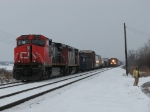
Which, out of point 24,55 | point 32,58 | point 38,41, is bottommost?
point 32,58

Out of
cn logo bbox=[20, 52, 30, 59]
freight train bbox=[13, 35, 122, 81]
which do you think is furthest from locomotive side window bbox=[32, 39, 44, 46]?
cn logo bbox=[20, 52, 30, 59]

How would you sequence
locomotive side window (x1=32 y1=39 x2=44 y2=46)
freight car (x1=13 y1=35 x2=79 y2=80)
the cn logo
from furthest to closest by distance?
locomotive side window (x1=32 y1=39 x2=44 y2=46)
the cn logo
freight car (x1=13 y1=35 x2=79 y2=80)

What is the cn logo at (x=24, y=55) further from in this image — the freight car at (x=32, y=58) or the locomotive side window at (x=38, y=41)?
the locomotive side window at (x=38, y=41)

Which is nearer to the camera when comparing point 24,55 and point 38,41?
point 24,55

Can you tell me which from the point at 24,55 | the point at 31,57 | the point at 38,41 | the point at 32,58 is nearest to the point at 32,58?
the point at 32,58

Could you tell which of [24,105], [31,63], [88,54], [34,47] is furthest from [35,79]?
[88,54]

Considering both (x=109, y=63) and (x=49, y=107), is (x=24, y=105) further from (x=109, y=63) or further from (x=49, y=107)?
(x=109, y=63)

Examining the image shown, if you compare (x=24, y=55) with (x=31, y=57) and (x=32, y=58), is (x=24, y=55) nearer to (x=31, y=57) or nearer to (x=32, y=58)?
(x=31, y=57)

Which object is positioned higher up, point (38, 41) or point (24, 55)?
point (38, 41)

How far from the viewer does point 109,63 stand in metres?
99.2

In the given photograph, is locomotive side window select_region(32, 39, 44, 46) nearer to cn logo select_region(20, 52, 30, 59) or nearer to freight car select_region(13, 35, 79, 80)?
freight car select_region(13, 35, 79, 80)

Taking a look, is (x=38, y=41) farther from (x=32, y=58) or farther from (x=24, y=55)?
(x=24, y=55)

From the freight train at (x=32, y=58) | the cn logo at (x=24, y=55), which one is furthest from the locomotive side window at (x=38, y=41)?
the cn logo at (x=24, y=55)

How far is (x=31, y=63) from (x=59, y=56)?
25.2ft
